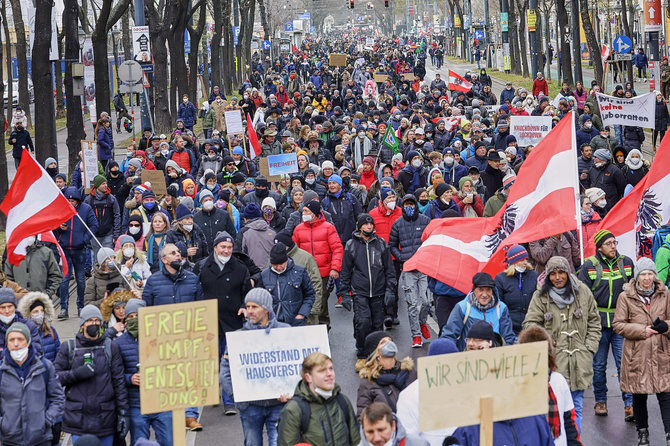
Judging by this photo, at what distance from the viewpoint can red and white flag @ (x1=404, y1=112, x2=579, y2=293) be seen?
1061cm

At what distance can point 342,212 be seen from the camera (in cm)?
1559

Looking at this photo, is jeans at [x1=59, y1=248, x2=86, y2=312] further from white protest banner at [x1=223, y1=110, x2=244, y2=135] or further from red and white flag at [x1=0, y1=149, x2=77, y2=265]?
white protest banner at [x1=223, y1=110, x2=244, y2=135]

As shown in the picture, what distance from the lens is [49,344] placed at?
9695mm

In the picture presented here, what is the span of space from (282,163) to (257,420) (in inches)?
436

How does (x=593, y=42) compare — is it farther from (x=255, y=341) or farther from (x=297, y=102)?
(x=255, y=341)

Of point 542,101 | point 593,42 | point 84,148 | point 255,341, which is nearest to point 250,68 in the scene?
point 593,42

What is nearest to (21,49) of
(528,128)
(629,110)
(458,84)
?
(458,84)

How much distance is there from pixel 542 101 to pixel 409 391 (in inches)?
823

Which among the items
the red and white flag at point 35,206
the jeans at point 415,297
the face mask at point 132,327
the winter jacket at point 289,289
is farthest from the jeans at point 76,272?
the face mask at point 132,327

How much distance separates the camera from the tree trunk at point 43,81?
23547mm

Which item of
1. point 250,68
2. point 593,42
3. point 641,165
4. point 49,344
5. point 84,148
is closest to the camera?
point 49,344

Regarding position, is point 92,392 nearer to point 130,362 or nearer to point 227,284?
point 130,362

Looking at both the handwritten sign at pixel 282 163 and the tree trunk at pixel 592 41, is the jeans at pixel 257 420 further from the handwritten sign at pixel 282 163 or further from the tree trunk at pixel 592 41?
the tree trunk at pixel 592 41

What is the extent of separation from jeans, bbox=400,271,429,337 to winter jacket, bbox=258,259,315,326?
7.36 feet
